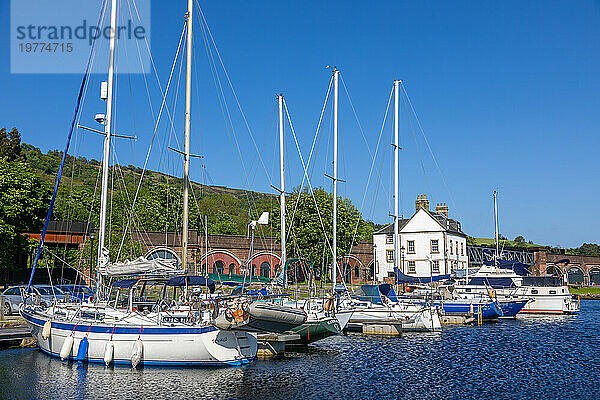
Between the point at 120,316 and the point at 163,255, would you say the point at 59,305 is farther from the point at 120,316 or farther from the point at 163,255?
the point at 163,255

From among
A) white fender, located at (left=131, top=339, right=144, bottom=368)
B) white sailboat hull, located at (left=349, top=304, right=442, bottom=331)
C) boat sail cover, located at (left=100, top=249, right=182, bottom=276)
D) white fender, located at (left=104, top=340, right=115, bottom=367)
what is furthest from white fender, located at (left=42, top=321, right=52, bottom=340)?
white sailboat hull, located at (left=349, top=304, right=442, bottom=331)

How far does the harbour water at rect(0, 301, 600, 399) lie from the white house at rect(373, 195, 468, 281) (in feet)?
150

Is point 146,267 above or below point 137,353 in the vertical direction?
above

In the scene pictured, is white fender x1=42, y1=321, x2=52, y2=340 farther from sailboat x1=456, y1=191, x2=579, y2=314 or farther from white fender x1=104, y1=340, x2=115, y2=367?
sailboat x1=456, y1=191, x2=579, y2=314

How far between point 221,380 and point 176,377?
1.78 meters

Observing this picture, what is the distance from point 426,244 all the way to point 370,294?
42.4 m

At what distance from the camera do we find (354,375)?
23547mm

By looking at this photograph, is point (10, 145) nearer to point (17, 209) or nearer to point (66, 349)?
point (17, 209)

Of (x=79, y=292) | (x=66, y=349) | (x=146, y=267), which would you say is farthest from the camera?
(x=79, y=292)

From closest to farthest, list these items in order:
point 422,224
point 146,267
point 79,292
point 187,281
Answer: point 146,267 < point 187,281 < point 79,292 < point 422,224

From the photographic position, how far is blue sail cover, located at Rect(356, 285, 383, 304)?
38.6 meters

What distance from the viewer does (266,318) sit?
75.6 feet

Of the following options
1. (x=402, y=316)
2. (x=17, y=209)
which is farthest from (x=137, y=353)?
(x=17, y=209)

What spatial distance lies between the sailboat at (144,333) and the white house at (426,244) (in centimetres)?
5371
